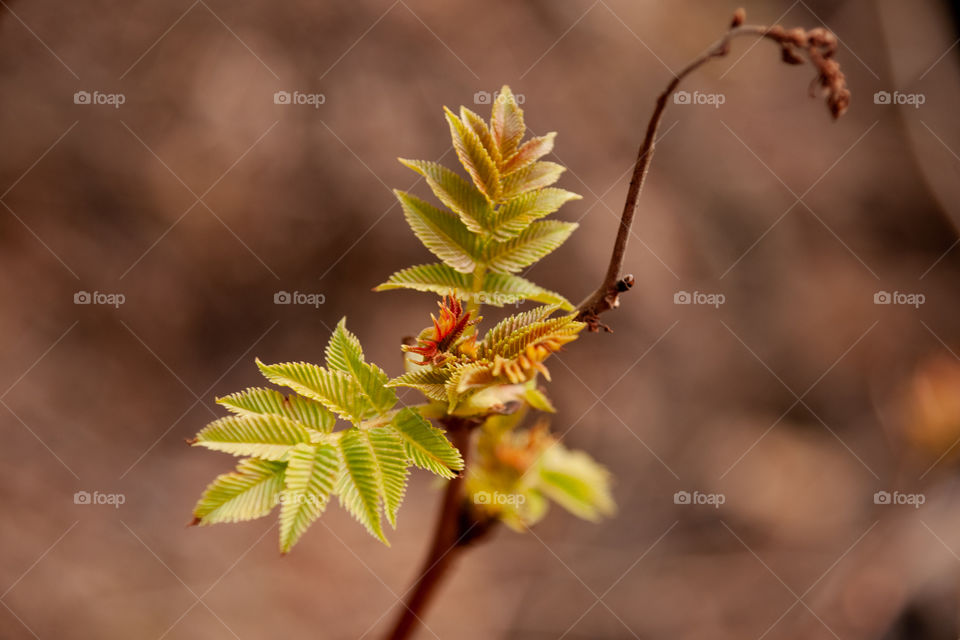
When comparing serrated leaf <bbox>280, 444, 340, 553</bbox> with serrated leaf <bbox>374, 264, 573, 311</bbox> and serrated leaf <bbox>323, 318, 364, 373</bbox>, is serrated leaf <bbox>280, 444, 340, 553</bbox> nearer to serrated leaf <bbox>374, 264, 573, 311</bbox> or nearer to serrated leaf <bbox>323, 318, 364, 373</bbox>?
serrated leaf <bbox>323, 318, 364, 373</bbox>

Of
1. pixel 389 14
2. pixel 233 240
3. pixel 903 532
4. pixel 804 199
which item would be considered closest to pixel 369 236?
pixel 233 240

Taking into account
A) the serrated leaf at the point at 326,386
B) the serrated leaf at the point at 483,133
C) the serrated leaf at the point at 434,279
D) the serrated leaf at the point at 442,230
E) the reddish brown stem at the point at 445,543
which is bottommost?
the reddish brown stem at the point at 445,543

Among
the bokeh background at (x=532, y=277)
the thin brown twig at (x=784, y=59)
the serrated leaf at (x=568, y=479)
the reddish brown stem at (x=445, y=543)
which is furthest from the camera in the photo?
the bokeh background at (x=532, y=277)

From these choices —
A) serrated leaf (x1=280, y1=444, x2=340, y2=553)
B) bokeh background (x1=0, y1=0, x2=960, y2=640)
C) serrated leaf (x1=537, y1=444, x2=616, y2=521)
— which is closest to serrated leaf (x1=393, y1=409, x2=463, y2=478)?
serrated leaf (x1=280, y1=444, x2=340, y2=553)

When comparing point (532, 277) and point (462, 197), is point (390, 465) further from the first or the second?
point (532, 277)

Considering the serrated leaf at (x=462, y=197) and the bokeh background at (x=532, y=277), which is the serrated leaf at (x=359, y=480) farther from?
the bokeh background at (x=532, y=277)

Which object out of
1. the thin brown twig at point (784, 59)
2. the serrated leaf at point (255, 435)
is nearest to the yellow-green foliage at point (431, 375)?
the serrated leaf at point (255, 435)

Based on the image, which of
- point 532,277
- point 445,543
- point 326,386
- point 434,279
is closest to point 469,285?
point 434,279
